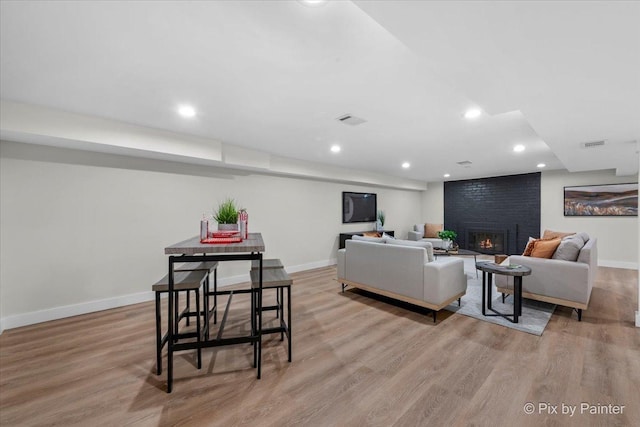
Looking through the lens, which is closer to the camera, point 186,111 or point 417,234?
point 186,111

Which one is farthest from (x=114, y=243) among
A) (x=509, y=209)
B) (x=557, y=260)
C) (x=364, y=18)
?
(x=509, y=209)

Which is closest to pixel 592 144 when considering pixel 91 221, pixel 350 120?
pixel 350 120

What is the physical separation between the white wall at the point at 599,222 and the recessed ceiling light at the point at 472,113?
17.9ft

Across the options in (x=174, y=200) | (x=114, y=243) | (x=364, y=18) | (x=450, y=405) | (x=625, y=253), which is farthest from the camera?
(x=625, y=253)

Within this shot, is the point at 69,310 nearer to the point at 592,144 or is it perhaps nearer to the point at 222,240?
the point at 222,240

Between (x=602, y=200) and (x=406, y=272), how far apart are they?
235 inches

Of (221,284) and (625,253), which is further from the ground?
(625,253)

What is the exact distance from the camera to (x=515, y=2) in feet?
3.49

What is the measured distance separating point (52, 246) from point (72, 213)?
428 millimetres

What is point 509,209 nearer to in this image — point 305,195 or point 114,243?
point 305,195

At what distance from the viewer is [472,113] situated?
2.79 meters

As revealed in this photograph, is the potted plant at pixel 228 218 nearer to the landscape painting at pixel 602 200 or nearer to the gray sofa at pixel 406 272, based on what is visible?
the gray sofa at pixel 406 272

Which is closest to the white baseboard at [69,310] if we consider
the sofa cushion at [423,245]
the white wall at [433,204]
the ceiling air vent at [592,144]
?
the sofa cushion at [423,245]

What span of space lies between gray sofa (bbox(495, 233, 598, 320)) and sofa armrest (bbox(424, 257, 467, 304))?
998mm
